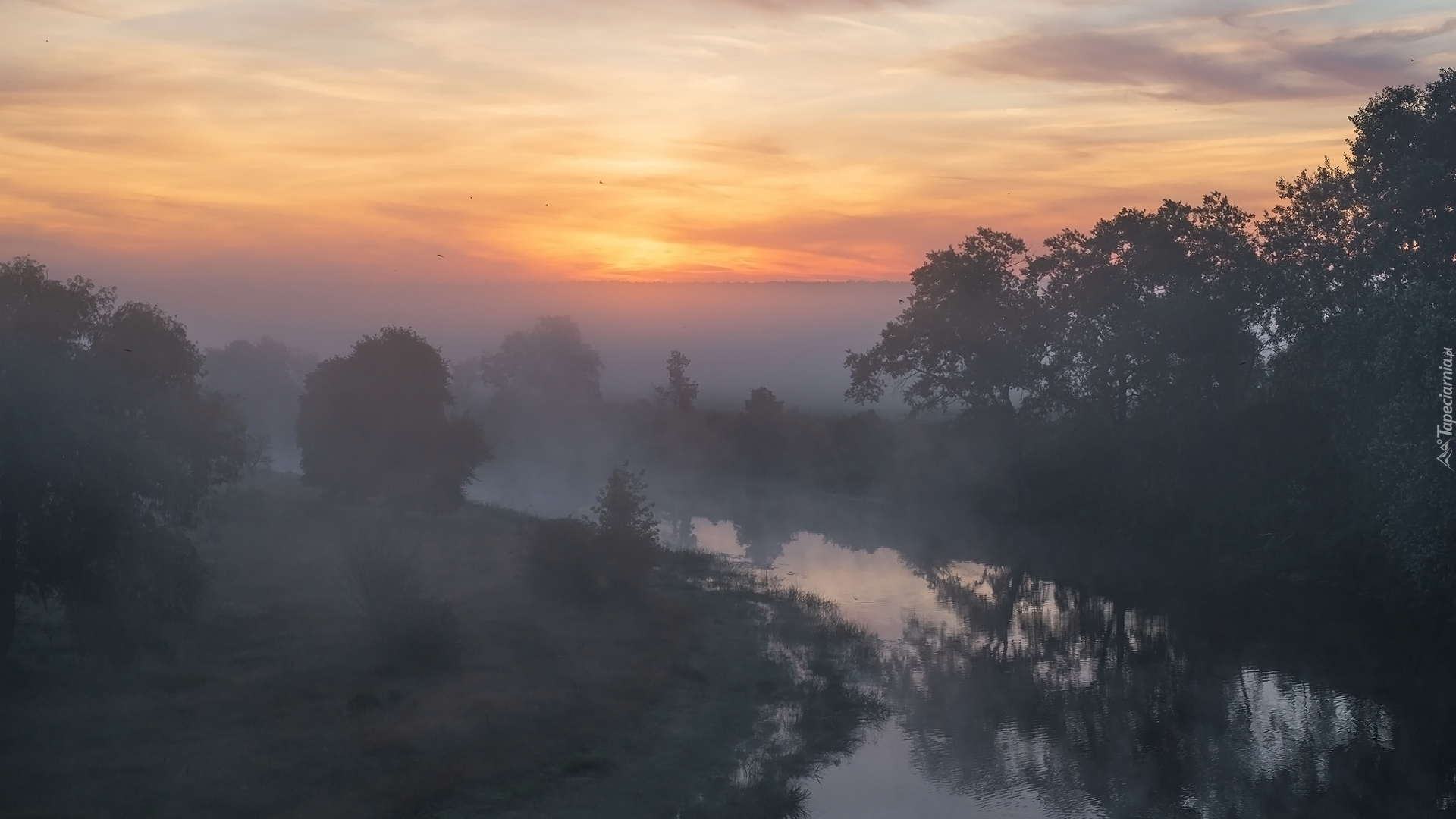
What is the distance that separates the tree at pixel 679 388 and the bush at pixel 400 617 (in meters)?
71.6

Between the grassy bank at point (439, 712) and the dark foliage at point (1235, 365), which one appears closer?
the grassy bank at point (439, 712)

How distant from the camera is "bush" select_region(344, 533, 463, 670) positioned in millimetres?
25562

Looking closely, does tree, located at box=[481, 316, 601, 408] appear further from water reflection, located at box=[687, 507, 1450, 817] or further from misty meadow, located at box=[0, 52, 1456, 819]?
water reflection, located at box=[687, 507, 1450, 817]

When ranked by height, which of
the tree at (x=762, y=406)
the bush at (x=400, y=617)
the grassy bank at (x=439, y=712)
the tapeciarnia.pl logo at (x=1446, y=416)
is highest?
the tapeciarnia.pl logo at (x=1446, y=416)

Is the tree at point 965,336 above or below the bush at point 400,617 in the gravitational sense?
above

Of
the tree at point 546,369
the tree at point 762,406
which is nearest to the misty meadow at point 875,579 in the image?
the tree at point 762,406

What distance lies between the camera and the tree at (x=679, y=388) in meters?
99.9

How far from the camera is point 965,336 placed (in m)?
59.5

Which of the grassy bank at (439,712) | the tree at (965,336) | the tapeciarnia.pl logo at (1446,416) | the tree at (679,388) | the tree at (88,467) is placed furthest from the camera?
the tree at (679,388)

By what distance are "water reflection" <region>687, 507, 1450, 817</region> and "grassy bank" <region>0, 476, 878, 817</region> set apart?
6.11 ft

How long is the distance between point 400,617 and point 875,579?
22.2 meters

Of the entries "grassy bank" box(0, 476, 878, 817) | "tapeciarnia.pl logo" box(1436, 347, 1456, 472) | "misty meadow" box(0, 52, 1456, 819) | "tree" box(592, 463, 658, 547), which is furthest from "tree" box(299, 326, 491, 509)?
"tapeciarnia.pl logo" box(1436, 347, 1456, 472)

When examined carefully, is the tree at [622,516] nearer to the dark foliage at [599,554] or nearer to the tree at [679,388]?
the dark foliage at [599,554]

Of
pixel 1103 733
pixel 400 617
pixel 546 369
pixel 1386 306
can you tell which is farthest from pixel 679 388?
pixel 1103 733
